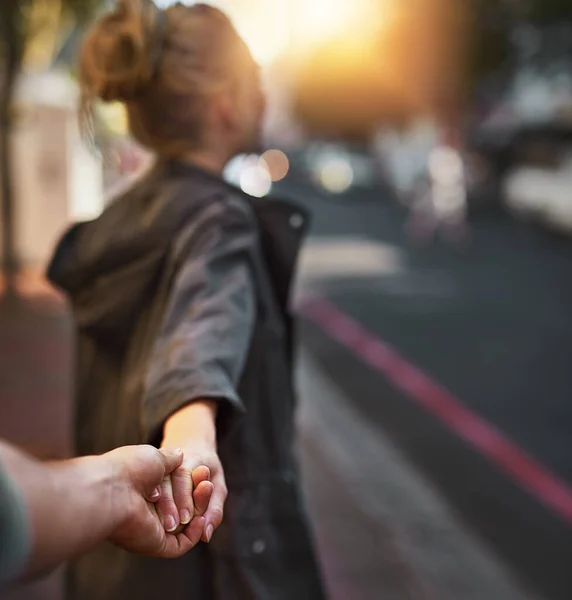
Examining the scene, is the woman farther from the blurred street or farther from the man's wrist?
the blurred street

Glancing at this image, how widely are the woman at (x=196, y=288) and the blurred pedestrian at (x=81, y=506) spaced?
0.39 metres

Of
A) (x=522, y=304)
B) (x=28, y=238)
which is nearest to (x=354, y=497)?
(x=522, y=304)

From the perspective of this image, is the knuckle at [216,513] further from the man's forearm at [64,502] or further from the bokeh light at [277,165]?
the bokeh light at [277,165]

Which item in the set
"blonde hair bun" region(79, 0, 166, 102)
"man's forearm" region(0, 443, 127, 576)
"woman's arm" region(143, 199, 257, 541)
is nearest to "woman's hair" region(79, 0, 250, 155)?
"blonde hair bun" region(79, 0, 166, 102)

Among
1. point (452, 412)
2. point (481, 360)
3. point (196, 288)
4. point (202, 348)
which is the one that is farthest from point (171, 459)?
point (481, 360)

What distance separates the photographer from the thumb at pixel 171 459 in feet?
3.61

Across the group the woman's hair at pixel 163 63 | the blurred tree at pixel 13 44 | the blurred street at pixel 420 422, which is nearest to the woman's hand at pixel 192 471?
the woman's hair at pixel 163 63

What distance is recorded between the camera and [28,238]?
10961 millimetres

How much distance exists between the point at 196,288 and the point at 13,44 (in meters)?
7.09

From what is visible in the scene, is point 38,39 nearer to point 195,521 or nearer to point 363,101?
point 195,521

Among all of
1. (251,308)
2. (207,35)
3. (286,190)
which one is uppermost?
(207,35)

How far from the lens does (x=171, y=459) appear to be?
3.64 ft

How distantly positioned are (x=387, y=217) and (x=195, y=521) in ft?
63.6

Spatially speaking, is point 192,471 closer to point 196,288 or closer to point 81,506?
point 81,506
